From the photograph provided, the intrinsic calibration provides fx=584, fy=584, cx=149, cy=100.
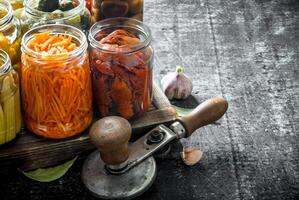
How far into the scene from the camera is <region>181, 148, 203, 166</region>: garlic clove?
108cm

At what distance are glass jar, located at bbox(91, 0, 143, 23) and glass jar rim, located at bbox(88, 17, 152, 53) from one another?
19 millimetres

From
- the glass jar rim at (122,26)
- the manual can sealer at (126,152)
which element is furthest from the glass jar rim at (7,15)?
the manual can sealer at (126,152)

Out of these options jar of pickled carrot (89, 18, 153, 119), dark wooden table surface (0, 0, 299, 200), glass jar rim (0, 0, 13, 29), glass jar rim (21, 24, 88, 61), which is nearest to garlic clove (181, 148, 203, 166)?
dark wooden table surface (0, 0, 299, 200)

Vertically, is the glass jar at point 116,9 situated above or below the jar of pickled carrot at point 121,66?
above

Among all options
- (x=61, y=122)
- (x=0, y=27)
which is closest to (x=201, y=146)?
(x=61, y=122)

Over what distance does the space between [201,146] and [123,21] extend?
0.28 m

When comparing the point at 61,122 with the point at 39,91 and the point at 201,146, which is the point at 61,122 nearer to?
the point at 39,91

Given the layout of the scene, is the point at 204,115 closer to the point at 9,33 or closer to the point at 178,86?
the point at 178,86

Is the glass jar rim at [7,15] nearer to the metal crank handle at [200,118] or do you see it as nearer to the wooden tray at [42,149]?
the wooden tray at [42,149]

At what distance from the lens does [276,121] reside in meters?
1.18

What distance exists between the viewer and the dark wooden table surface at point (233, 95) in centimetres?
104

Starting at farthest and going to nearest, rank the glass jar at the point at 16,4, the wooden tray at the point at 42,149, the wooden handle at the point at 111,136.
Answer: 1. the glass jar at the point at 16,4
2. the wooden tray at the point at 42,149
3. the wooden handle at the point at 111,136

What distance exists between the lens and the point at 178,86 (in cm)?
122

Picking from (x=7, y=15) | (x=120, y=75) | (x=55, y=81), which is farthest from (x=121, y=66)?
(x=7, y=15)
